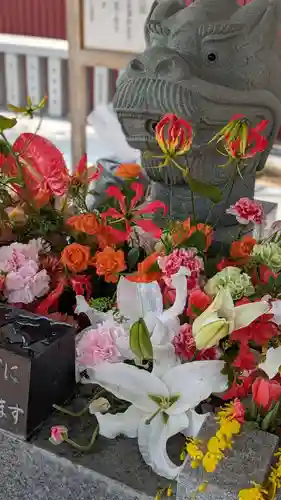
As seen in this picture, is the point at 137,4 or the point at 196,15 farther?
the point at 137,4

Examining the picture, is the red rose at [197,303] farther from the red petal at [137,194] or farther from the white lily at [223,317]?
the red petal at [137,194]

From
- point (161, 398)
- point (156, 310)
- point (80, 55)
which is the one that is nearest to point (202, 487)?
point (161, 398)

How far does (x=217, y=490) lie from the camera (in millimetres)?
668

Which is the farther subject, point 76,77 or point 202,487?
point 76,77

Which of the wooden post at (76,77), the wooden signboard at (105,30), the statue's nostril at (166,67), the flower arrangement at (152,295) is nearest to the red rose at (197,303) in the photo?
the flower arrangement at (152,295)

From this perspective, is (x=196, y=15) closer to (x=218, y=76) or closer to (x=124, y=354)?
(x=218, y=76)

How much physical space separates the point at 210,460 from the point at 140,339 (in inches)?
6.0

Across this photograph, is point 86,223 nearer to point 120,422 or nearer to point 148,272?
point 148,272

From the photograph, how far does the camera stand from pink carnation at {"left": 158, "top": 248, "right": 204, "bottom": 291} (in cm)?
Result: 82

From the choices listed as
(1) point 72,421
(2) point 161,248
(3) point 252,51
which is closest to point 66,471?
(1) point 72,421

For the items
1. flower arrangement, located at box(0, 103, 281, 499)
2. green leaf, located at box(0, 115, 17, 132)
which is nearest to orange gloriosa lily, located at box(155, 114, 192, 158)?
flower arrangement, located at box(0, 103, 281, 499)

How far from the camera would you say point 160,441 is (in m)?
0.76

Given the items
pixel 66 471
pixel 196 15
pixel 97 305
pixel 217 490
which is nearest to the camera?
pixel 217 490

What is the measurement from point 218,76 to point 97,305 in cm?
45
